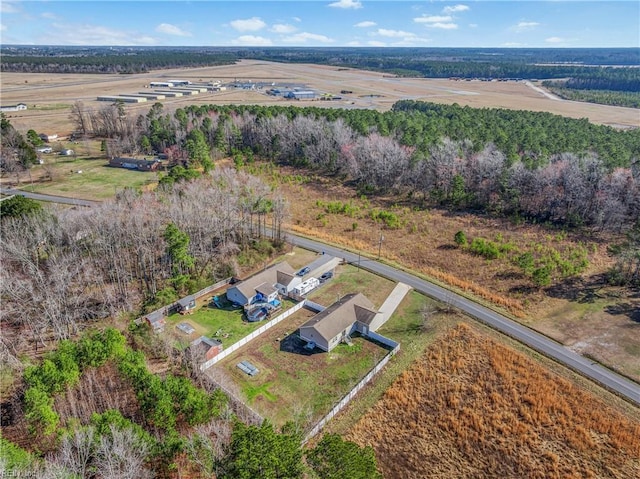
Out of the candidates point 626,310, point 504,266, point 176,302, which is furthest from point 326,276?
point 626,310

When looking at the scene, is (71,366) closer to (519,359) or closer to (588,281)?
(519,359)

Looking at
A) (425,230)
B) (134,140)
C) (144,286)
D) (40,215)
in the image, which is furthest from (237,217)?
(134,140)

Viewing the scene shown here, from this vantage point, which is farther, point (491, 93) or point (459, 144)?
point (491, 93)

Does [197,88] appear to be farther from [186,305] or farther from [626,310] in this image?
[626,310]

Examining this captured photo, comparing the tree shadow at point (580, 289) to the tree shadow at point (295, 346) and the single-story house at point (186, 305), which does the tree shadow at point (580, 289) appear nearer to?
the tree shadow at point (295, 346)

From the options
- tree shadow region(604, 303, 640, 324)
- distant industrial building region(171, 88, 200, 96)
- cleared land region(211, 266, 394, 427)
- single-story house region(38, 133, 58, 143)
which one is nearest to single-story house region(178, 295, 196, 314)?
cleared land region(211, 266, 394, 427)

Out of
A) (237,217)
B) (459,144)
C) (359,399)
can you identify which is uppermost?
(459,144)

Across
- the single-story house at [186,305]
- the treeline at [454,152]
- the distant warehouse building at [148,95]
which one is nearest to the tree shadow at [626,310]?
the treeline at [454,152]
